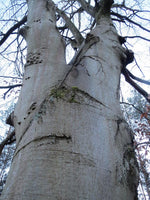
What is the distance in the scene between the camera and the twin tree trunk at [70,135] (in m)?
0.72

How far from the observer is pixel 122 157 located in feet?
3.08

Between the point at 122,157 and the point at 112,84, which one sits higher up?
the point at 112,84

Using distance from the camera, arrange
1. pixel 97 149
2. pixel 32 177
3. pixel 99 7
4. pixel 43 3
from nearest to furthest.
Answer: pixel 32 177, pixel 97 149, pixel 43 3, pixel 99 7

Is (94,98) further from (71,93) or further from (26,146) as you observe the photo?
(26,146)

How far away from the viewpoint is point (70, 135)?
2.84 feet

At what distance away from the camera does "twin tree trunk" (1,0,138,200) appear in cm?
72

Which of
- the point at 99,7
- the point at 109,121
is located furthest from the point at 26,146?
the point at 99,7

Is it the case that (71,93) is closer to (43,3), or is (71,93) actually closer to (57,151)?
(57,151)

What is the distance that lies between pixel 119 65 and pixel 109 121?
0.72 m

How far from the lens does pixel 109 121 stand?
3.36 feet

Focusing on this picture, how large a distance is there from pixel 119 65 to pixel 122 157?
881 millimetres

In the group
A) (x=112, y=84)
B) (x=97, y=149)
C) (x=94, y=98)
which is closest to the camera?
(x=97, y=149)


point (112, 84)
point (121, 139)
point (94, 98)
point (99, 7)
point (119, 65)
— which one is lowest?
point (121, 139)

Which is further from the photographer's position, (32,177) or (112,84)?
(112,84)
